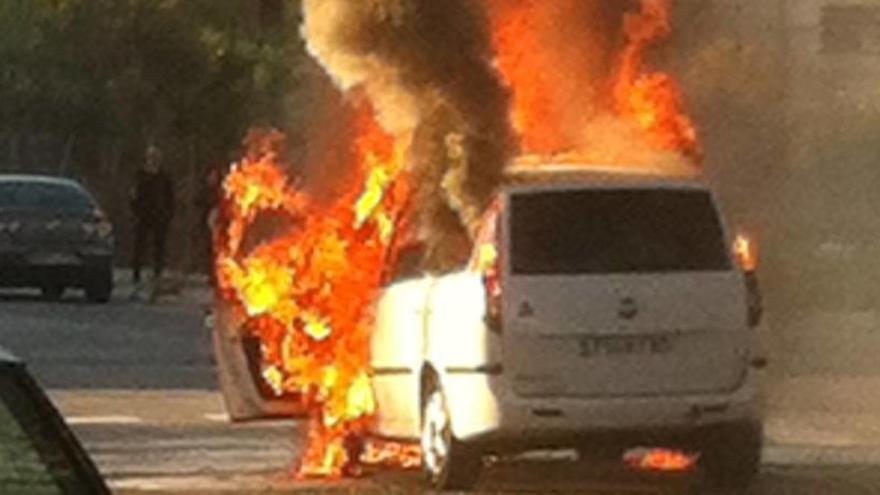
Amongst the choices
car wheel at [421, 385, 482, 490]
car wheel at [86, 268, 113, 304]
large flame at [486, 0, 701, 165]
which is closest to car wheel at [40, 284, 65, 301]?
car wheel at [86, 268, 113, 304]

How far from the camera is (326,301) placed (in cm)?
1853

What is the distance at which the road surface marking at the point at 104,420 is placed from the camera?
2223cm

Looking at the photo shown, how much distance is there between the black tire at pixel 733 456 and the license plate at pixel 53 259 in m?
22.4

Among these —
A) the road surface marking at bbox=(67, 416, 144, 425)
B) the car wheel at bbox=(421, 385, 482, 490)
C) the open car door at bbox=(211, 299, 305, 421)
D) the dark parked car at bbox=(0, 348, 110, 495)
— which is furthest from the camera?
the road surface marking at bbox=(67, 416, 144, 425)

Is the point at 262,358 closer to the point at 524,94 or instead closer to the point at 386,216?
the point at 386,216

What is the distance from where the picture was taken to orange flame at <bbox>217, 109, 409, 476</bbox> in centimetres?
1844

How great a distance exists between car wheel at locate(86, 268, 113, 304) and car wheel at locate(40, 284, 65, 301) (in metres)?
0.40

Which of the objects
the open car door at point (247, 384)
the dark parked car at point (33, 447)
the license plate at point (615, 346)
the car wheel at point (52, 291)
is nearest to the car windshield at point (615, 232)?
the license plate at point (615, 346)

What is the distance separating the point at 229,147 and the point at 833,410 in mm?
27230

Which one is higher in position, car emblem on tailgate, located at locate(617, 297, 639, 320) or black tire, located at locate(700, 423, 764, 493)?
car emblem on tailgate, located at locate(617, 297, 639, 320)

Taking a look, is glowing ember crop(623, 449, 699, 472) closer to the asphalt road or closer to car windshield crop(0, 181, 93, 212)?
the asphalt road

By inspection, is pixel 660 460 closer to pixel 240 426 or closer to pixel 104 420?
pixel 240 426

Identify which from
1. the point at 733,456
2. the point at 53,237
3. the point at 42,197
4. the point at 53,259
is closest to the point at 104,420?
the point at 733,456

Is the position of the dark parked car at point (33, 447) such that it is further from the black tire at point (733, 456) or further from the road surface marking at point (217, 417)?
the road surface marking at point (217, 417)
